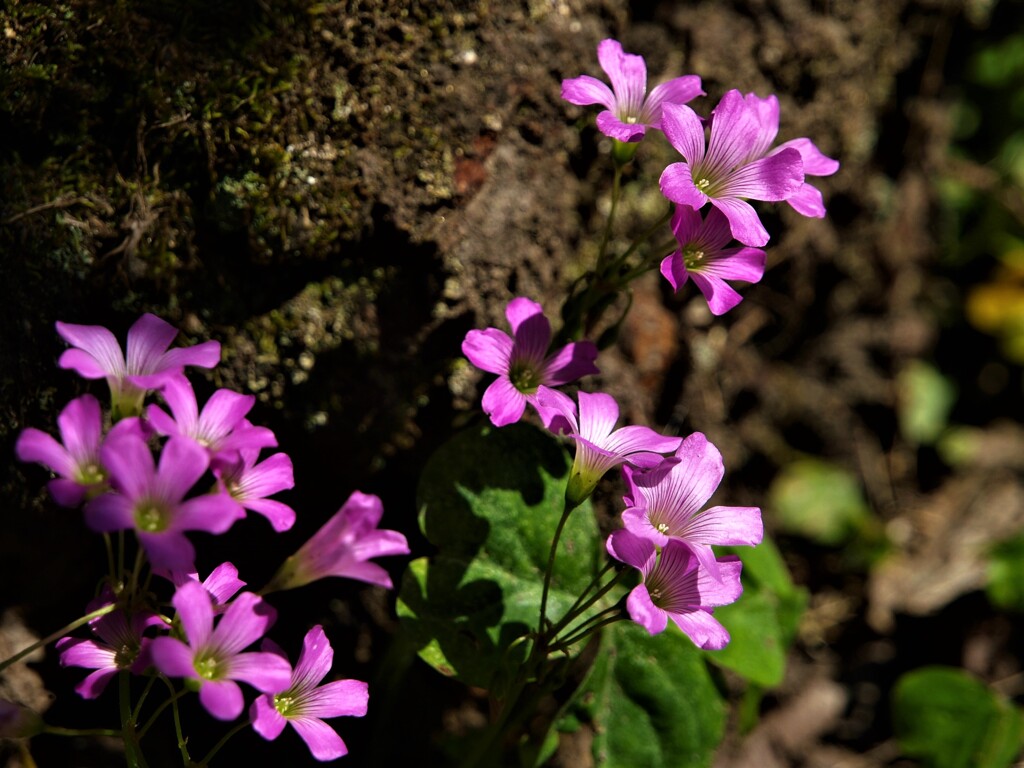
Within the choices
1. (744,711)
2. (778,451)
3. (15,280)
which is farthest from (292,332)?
(778,451)

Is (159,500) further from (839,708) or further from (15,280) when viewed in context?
(839,708)

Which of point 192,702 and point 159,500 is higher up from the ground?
point 159,500

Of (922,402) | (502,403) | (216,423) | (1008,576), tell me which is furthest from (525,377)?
(922,402)

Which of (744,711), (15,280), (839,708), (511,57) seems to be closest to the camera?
(15,280)

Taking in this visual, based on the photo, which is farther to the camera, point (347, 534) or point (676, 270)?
point (676, 270)

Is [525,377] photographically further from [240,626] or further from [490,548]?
[240,626]

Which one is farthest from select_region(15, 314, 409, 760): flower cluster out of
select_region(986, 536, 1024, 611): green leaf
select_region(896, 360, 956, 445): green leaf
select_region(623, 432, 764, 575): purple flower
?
select_region(896, 360, 956, 445): green leaf

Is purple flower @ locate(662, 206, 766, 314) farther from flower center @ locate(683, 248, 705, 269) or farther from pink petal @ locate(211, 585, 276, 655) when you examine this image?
pink petal @ locate(211, 585, 276, 655)

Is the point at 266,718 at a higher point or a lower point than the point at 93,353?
lower
